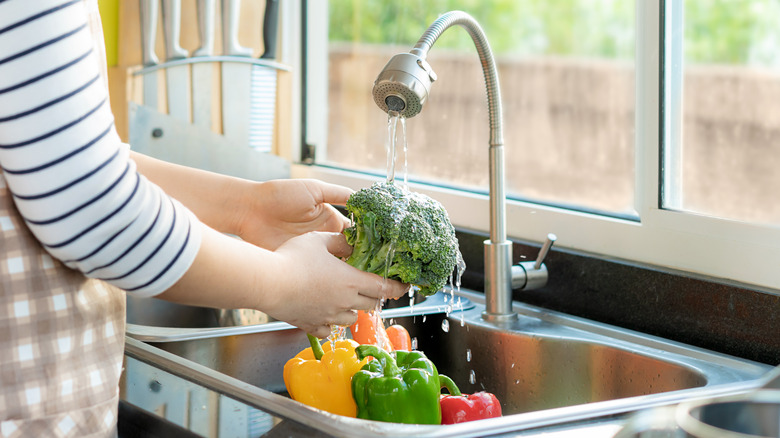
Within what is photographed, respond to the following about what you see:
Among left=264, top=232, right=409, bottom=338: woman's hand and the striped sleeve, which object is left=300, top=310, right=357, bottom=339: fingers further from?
the striped sleeve

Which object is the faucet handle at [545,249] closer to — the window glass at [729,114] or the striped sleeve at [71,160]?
the window glass at [729,114]

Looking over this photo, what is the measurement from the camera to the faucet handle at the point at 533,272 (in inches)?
57.9

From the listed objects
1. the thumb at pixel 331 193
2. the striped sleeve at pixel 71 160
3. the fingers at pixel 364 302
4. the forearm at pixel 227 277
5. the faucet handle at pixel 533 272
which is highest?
the striped sleeve at pixel 71 160

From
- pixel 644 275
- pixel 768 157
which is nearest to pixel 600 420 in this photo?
pixel 644 275

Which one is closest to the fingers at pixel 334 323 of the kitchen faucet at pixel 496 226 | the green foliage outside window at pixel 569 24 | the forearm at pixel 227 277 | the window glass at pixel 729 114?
the forearm at pixel 227 277

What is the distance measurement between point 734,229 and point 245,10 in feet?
4.71

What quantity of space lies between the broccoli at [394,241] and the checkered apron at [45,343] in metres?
0.37

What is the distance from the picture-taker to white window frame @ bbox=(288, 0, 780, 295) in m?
1.29

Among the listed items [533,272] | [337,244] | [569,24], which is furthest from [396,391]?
[569,24]

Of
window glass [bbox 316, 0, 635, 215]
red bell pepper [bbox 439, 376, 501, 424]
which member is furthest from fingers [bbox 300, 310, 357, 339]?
window glass [bbox 316, 0, 635, 215]

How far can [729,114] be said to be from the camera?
2.79 meters

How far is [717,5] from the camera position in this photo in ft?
8.86

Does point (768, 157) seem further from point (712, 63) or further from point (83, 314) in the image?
point (83, 314)

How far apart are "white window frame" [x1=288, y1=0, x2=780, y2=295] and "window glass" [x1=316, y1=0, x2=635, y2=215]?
0.86 m
